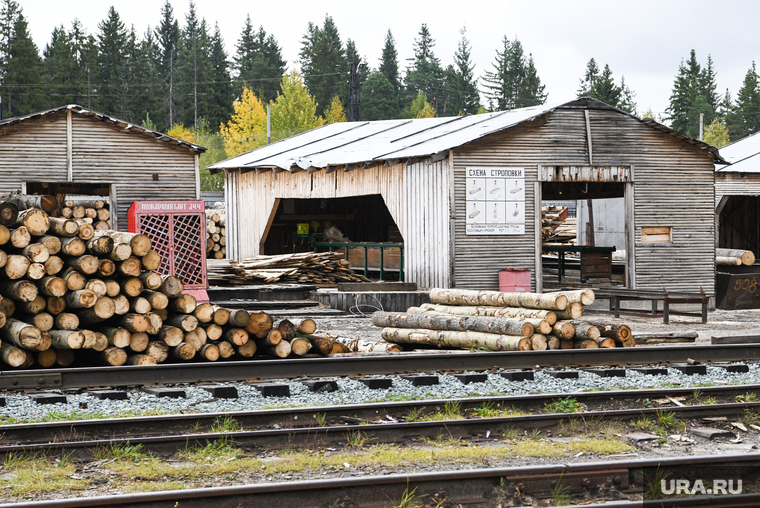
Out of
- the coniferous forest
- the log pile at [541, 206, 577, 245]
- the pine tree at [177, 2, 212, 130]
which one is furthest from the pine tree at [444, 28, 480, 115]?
the log pile at [541, 206, 577, 245]

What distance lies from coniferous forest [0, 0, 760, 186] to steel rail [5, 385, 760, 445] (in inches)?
2444

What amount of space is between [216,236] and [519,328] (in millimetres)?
21004

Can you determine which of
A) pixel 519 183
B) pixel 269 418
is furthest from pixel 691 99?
pixel 269 418

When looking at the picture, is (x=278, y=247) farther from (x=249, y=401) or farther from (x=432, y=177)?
(x=249, y=401)

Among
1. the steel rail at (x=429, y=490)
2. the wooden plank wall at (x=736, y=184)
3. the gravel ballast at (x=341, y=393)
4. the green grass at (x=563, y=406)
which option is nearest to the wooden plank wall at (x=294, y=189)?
the wooden plank wall at (x=736, y=184)

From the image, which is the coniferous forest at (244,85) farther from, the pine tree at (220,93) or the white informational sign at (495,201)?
the white informational sign at (495,201)

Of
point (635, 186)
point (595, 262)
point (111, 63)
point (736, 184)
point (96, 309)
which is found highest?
point (111, 63)

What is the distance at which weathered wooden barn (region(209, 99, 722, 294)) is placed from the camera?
69.6 ft

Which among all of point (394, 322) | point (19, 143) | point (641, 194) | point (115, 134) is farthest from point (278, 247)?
point (394, 322)

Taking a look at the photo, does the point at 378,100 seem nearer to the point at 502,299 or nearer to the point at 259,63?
the point at 259,63

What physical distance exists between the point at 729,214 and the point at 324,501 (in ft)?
99.7

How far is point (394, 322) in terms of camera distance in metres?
14.9

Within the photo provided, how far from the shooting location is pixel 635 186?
2300 cm

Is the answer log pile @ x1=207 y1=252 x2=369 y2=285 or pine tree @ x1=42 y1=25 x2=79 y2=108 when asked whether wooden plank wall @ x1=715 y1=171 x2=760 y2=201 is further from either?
pine tree @ x1=42 y1=25 x2=79 y2=108
